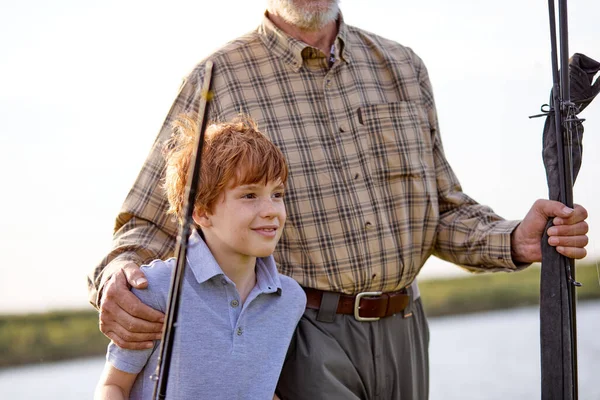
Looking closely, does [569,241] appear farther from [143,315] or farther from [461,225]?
[143,315]

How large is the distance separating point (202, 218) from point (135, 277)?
0.24 metres

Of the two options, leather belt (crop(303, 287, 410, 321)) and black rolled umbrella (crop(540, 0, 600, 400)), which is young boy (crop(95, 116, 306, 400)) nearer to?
leather belt (crop(303, 287, 410, 321))

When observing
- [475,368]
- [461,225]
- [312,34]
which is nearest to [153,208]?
[312,34]

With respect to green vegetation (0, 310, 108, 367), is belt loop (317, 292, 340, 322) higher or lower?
higher

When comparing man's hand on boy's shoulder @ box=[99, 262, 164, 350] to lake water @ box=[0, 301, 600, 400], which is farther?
lake water @ box=[0, 301, 600, 400]

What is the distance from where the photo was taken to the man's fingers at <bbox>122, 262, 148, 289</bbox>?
2.21 metres

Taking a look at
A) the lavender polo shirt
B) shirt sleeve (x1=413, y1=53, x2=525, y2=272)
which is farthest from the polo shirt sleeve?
shirt sleeve (x1=413, y1=53, x2=525, y2=272)

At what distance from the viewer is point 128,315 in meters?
2.21

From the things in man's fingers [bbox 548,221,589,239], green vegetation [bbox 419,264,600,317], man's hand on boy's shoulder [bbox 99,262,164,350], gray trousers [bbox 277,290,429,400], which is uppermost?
man's fingers [bbox 548,221,589,239]

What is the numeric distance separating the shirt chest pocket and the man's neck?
28 cm

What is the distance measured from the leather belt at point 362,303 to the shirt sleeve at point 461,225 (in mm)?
364

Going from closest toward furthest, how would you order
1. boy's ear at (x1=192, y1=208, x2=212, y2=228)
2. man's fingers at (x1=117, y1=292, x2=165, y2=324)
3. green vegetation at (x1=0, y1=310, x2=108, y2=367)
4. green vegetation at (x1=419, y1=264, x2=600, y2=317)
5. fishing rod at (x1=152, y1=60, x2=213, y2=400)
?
fishing rod at (x1=152, y1=60, x2=213, y2=400), man's fingers at (x1=117, y1=292, x2=165, y2=324), boy's ear at (x1=192, y1=208, x2=212, y2=228), green vegetation at (x1=0, y1=310, x2=108, y2=367), green vegetation at (x1=419, y1=264, x2=600, y2=317)

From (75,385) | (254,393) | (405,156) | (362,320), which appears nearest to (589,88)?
(405,156)

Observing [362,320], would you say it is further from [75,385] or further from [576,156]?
[75,385]
